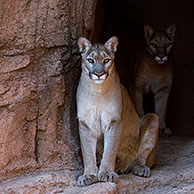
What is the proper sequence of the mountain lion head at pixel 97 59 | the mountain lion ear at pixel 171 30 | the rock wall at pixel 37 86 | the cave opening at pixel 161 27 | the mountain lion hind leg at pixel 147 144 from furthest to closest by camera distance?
the cave opening at pixel 161 27 → the mountain lion ear at pixel 171 30 → the mountain lion hind leg at pixel 147 144 → the mountain lion head at pixel 97 59 → the rock wall at pixel 37 86

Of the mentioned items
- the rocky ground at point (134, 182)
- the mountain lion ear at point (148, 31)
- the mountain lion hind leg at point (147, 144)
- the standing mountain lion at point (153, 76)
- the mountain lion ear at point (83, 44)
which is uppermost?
the mountain lion ear at point (148, 31)

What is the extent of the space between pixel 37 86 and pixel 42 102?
164mm

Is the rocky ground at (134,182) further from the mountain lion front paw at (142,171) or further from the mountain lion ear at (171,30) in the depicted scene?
the mountain lion ear at (171,30)

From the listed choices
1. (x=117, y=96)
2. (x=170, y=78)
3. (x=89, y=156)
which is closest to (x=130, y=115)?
(x=117, y=96)

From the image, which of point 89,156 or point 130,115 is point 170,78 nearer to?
point 130,115

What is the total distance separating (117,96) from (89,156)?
0.66 meters

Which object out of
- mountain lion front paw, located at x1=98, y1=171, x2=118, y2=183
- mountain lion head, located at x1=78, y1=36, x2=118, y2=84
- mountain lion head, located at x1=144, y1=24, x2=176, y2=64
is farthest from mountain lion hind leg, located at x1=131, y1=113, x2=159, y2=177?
mountain lion head, located at x1=144, y1=24, x2=176, y2=64

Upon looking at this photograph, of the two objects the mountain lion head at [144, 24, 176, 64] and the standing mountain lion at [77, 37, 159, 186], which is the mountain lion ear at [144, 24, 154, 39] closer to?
the mountain lion head at [144, 24, 176, 64]

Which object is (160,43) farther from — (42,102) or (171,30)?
(42,102)

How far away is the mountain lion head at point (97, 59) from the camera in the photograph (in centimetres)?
478

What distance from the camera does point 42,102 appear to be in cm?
488

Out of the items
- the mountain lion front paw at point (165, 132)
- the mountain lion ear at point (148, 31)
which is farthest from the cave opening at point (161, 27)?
the mountain lion front paw at point (165, 132)

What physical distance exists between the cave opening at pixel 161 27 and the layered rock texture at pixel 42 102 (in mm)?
2630

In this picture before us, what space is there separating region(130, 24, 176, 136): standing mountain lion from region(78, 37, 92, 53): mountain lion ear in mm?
2388
